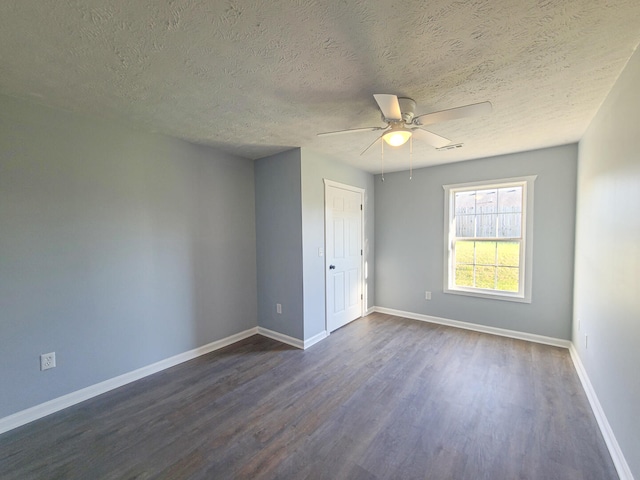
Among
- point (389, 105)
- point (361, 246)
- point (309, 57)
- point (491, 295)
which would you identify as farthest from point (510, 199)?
point (309, 57)

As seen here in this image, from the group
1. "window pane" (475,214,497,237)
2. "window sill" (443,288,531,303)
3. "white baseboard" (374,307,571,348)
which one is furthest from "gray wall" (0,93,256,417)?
"window pane" (475,214,497,237)

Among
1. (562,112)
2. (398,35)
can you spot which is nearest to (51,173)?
(398,35)

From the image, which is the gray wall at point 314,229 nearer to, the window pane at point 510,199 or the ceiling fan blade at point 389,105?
the ceiling fan blade at point 389,105

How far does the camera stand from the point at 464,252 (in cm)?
395

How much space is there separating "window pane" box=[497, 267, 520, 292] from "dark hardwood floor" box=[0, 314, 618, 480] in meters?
0.88

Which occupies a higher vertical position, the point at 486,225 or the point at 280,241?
the point at 486,225

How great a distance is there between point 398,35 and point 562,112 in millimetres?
1882

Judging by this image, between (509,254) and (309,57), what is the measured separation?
11.6 ft

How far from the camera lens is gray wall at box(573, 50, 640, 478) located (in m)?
1.49

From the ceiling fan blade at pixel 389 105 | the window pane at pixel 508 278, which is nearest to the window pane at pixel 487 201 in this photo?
the window pane at pixel 508 278

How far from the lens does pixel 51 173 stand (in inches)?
84.7

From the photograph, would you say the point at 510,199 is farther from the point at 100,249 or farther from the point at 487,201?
the point at 100,249

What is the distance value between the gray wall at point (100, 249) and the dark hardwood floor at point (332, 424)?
35 cm

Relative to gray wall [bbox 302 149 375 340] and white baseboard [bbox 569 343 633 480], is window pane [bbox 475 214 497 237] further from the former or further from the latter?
gray wall [bbox 302 149 375 340]
